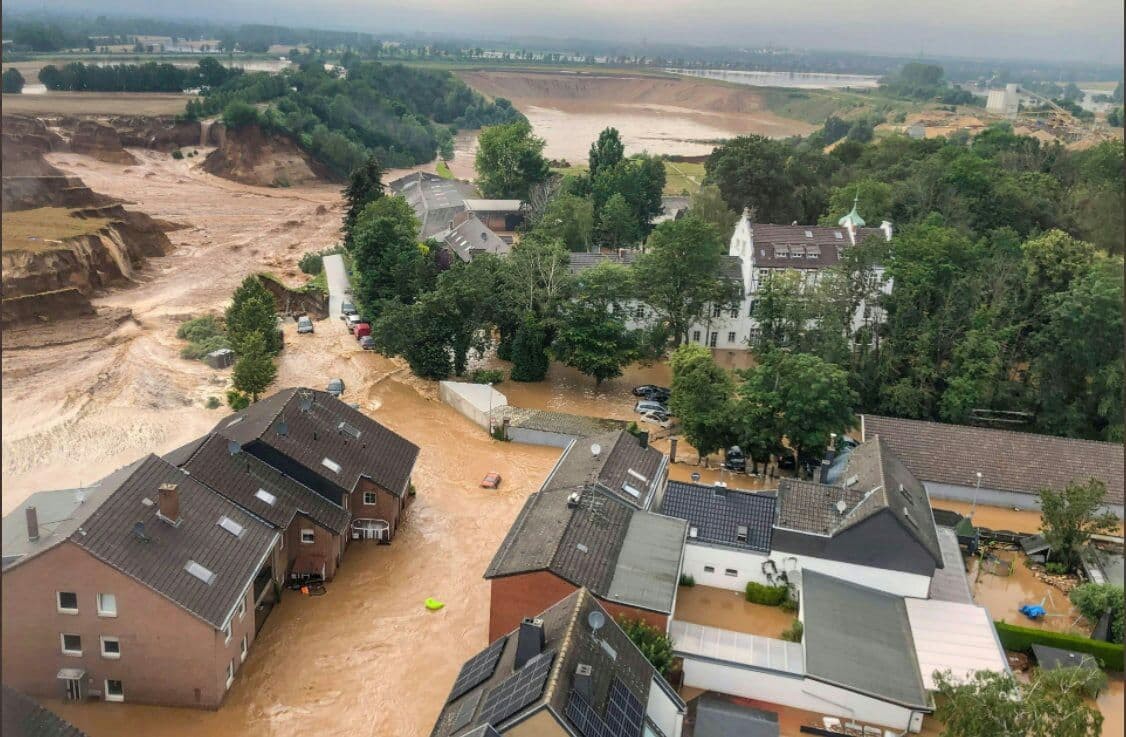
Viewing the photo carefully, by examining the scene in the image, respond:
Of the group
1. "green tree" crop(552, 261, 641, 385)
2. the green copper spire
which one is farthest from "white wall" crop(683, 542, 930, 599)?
the green copper spire

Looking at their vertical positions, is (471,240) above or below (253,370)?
above

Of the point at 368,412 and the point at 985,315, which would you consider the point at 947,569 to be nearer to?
the point at 985,315

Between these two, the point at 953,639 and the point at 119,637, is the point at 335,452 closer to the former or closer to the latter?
the point at 119,637

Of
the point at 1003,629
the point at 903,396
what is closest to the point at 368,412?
the point at 903,396

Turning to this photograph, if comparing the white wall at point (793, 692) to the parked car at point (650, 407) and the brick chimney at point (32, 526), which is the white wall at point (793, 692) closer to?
the brick chimney at point (32, 526)

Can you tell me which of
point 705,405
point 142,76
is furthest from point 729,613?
point 142,76

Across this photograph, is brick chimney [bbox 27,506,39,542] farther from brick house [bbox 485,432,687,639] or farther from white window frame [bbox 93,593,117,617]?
brick house [bbox 485,432,687,639]
